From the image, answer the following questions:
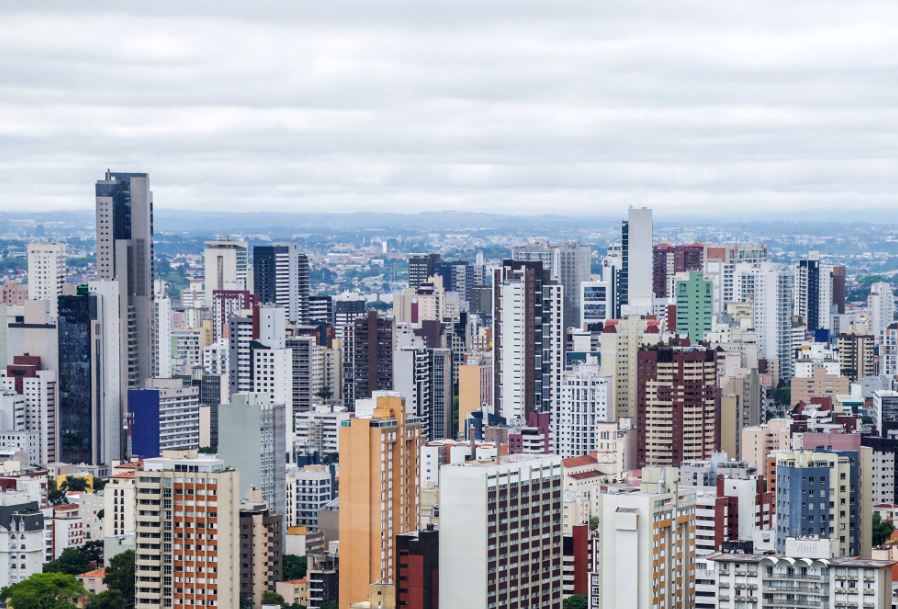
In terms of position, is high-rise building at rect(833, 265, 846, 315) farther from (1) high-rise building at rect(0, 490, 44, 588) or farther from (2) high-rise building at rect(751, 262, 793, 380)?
(1) high-rise building at rect(0, 490, 44, 588)

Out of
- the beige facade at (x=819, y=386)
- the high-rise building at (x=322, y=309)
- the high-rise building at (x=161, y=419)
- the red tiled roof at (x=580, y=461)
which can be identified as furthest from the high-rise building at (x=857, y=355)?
the high-rise building at (x=161, y=419)

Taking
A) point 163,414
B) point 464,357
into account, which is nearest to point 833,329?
Answer: point 464,357

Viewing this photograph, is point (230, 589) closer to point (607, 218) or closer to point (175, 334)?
point (175, 334)

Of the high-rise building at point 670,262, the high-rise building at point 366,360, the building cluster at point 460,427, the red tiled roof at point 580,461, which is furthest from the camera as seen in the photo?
the high-rise building at point 670,262

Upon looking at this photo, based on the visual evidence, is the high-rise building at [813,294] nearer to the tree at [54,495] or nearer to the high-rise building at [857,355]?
the high-rise building at [857,355]

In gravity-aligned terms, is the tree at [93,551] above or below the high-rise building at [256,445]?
below

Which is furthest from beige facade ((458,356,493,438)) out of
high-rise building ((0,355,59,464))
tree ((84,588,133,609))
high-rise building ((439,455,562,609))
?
high-rise building ((439,455,562,609))

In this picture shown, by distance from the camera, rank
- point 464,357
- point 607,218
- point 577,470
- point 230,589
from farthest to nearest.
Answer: point 607,218 < point 464,357 < point 577,470 < point 230,589
